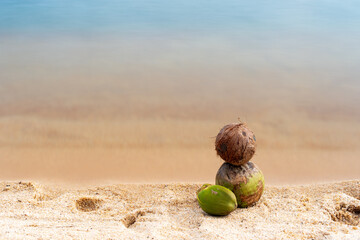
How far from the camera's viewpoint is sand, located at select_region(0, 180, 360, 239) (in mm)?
3445

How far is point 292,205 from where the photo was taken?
4129 mm

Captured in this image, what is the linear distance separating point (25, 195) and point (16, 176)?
0.97 meters

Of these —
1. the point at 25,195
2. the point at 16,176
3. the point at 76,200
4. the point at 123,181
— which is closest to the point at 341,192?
the point at 123,181

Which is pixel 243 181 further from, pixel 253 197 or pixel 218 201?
pixel 218 201

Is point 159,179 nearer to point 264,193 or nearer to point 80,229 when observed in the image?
point 264,193

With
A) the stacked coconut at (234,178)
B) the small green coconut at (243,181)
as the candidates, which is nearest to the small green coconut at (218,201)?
the stacked coconut at (234,178)

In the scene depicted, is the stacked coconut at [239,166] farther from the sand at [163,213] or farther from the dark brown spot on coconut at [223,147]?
the sand at [163,213]

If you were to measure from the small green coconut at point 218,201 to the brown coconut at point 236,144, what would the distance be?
334 mm

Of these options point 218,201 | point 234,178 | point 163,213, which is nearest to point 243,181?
point 234,178

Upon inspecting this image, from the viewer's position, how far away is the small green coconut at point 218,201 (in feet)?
12.5

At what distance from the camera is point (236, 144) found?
12.9ft

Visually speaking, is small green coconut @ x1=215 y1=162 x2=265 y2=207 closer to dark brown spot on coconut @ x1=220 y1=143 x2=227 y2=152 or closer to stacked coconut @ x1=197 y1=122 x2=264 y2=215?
stacked coconut @ x1=197 y1=122 x2=264 y2=215

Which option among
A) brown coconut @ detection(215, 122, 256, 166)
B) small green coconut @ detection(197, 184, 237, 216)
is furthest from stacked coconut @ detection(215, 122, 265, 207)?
small green coconut @ detection(197, 184, 237, 216)

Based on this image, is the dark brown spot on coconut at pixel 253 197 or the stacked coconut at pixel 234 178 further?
the dark brown spot on coconut at pixel 253 197
